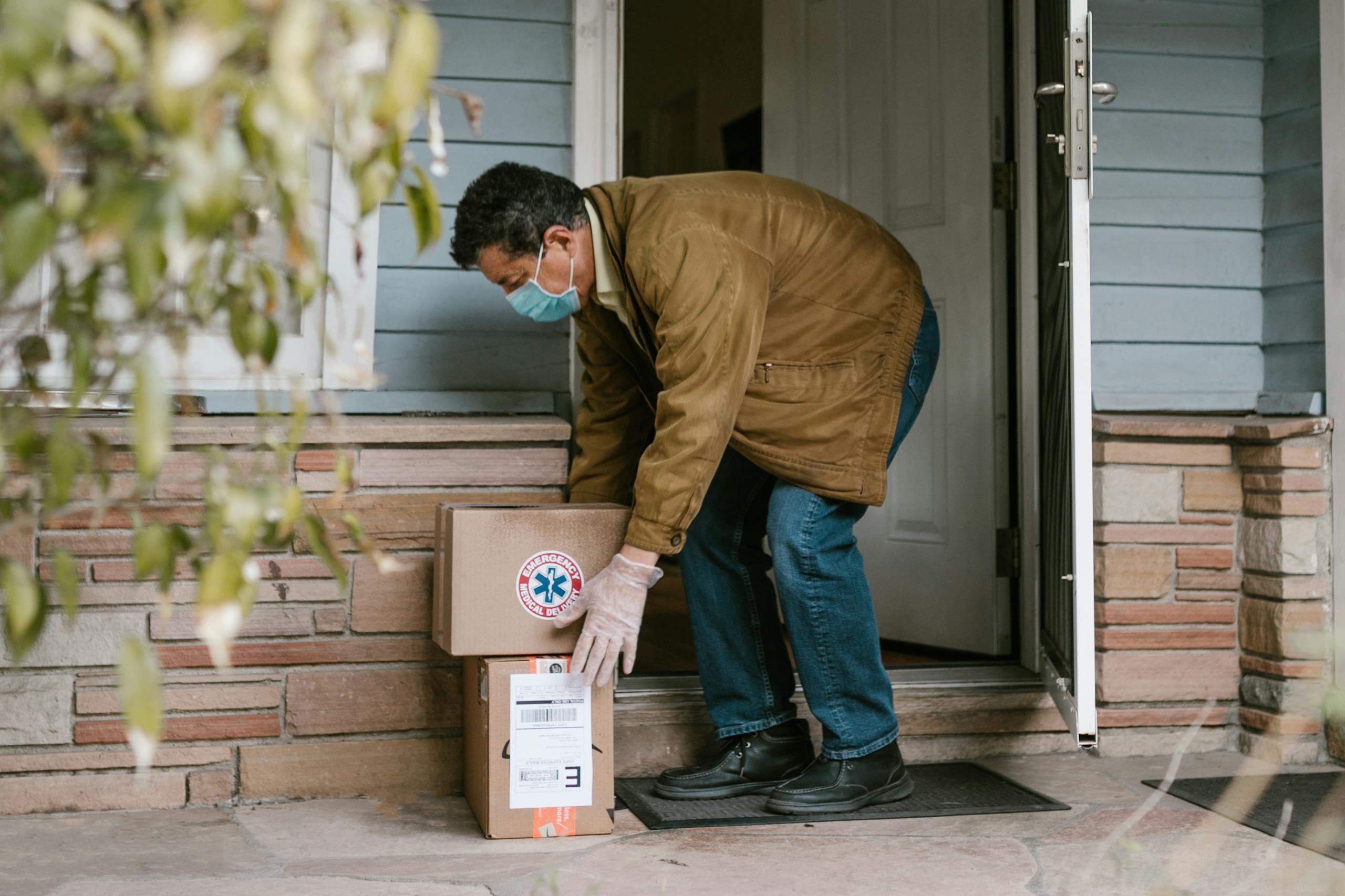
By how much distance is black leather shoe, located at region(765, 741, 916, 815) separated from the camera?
2232mm

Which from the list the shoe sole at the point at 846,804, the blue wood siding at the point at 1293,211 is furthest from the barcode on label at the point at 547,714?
the blue wood siding at the point at 1293,211

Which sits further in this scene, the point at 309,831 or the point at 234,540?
the point at 309,831

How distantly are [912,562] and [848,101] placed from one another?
129 cm

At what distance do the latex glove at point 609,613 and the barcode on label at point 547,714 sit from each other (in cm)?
9

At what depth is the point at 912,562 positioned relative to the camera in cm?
323

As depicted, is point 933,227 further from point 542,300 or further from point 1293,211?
point 542,300

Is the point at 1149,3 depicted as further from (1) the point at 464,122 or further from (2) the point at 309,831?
(2) the point at 309,831

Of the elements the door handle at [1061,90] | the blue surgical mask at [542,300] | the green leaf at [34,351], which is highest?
the door handle at [1061,90]

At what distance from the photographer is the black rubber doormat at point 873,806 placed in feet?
7.23

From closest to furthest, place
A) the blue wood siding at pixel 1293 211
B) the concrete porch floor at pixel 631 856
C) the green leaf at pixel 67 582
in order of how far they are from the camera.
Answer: the green leaf at pixel 67 582 < the concrete porch floor at pixel 631 856 < the blue wood siding at pixel 1293 211

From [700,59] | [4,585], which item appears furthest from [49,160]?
[700,59]

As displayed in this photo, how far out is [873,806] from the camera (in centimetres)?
Result: 228

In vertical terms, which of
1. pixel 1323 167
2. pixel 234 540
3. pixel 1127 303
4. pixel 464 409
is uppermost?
pixel 1323 167

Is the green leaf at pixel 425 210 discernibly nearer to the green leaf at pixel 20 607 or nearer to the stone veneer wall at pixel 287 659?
the green leaf at pixel 20 607
